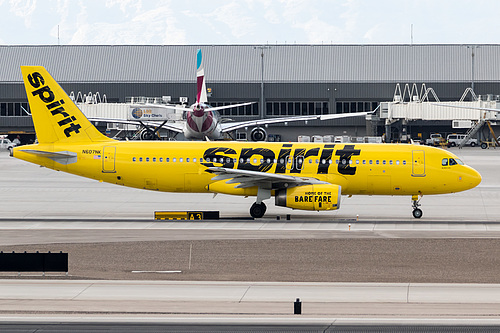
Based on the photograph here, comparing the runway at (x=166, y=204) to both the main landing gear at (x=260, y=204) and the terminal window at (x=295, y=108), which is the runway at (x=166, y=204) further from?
the terminal window at (x=295, y=108)

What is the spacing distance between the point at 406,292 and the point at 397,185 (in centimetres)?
1785

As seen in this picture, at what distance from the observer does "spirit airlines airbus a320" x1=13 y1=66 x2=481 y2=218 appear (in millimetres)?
40469

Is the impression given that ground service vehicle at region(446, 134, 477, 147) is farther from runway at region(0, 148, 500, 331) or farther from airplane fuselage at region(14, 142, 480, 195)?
airplane fuselage at region(14, 142, 480, 195)

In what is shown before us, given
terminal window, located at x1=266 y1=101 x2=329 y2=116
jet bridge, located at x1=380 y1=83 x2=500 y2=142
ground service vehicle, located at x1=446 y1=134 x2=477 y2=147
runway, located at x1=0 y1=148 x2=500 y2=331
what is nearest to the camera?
runway, located at x1=0 y1=148 x2=500 y2=331

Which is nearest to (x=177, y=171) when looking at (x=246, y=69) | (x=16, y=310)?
(x=16, y=310)

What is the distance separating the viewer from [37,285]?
79.3 feet

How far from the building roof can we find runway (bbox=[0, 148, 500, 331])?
269 feet

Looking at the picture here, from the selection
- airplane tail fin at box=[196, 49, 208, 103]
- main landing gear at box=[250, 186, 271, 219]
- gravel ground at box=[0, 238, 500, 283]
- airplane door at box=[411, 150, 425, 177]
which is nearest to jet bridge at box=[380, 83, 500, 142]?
airplane tail fin at box=[196, 49, 208, 103]

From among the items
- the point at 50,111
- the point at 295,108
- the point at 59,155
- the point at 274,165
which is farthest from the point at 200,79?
the point at 274,165

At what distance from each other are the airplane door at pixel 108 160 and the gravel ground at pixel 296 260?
32.2ft

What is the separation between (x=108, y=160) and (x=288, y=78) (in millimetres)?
89486

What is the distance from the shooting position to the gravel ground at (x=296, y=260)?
2603cm

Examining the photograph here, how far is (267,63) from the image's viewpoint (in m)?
130

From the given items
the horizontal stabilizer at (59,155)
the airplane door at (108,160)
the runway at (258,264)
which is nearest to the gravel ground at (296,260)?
the runway at (258,264)
